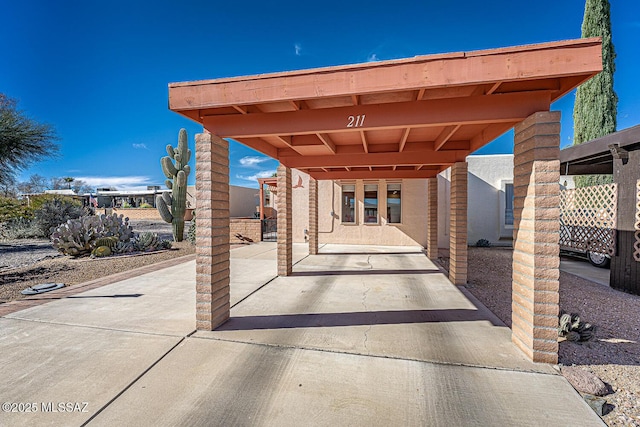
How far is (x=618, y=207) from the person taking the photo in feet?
17.9

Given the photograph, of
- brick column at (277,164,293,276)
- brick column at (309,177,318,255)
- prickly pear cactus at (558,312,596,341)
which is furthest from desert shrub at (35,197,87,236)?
prickly pear cactus at (558,312,596,341)

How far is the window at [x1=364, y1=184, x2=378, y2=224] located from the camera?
1099 centimetres

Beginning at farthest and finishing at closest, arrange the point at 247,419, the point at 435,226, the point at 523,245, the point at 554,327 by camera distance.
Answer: the point at 435,226
the point at 523,245
the point at 554,327
the point at 247,419

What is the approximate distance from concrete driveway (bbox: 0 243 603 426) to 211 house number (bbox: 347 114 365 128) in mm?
2544

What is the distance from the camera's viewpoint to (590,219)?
6.62 meters

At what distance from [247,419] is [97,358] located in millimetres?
1890

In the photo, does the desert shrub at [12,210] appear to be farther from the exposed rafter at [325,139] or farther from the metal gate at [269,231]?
the exposed rafter at [325,139]

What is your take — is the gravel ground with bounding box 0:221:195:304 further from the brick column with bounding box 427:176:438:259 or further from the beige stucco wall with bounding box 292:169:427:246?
the brick column with bounding box 427:176:438:259

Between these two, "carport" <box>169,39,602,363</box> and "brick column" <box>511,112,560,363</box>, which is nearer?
"carport" <box>169,39,602,363</box>

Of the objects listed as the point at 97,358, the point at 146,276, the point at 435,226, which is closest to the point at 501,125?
the point at 435,226

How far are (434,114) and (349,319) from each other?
2.85m

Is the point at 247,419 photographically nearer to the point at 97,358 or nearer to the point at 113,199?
the point at 97,358

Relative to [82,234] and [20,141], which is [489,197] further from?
[20,141]

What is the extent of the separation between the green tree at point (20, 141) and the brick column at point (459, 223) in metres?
16.3
